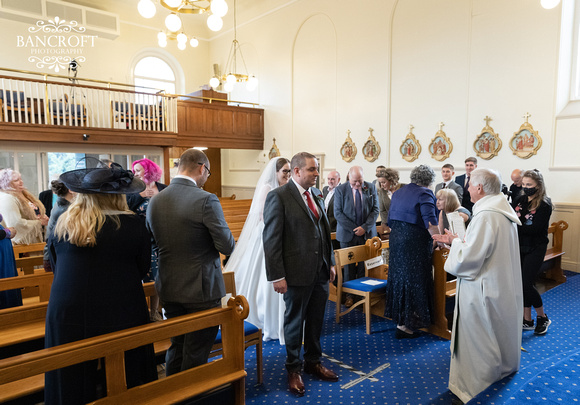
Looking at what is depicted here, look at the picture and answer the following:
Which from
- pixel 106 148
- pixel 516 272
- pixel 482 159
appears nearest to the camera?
pixel 516 272

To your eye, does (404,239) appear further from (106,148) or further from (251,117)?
(251,117)

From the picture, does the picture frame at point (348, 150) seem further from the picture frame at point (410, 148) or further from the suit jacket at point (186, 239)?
the suit jacket at point (186, 239)

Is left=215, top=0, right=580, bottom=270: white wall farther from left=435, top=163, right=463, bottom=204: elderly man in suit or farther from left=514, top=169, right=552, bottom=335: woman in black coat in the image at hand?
left=514, top=169, right=552, bottom=335: woman in black coat

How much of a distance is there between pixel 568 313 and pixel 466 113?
4434 mm

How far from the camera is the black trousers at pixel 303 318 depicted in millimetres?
2775

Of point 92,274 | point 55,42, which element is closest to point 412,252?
point 92,274

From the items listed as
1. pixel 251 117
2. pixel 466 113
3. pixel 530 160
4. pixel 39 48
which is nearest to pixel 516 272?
pixel 530 160

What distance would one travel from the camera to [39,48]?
37.2ft

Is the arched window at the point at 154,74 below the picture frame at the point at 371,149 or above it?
above

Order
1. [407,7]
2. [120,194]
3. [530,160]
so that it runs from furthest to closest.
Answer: [407,7], [530,160], [120,194]

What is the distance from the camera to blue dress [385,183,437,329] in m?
3.51

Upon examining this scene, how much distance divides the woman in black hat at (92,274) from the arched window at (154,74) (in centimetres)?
1236

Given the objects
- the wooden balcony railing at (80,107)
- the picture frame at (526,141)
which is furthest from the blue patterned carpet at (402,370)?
the wooden balcony railing at (80,107)

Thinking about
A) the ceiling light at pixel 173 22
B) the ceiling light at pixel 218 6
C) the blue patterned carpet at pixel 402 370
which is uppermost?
the ceiling light at pixel 173 22
